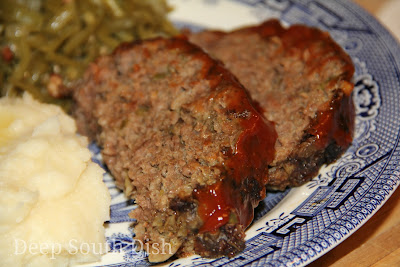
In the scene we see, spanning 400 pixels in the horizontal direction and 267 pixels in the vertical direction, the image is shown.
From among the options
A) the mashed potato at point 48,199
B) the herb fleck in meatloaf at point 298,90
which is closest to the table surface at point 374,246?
the herb fleck in meatloaf at point 298,90

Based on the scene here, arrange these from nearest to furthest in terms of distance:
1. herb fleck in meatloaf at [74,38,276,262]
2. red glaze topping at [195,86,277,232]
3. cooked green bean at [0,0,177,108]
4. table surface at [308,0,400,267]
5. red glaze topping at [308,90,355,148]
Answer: red glaze topping at [195,86,277,232] < herb fleck in meatloaf at [74,38,276,262] < table surface at [308,0,400,267] < red glaze topping at [308,90,355,148] < cooked green bean at [0,0,177,108]

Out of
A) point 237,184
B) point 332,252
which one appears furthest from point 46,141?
point 332,252

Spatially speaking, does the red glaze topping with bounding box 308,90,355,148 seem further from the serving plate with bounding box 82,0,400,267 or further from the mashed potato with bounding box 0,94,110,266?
the mashed potato with bounding box 0,94,110,266

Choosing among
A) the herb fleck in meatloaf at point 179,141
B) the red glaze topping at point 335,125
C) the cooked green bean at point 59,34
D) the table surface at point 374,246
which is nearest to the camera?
the herb fleck in meatloaf at point 179,141

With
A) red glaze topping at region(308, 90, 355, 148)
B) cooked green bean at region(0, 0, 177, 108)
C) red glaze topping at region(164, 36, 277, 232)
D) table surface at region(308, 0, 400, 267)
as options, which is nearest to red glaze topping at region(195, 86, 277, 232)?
red glaze topping at region(164, 36, 277, 232)

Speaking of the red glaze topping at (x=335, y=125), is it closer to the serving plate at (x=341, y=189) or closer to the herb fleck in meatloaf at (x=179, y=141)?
the serving plate at (x=341, y=189)
